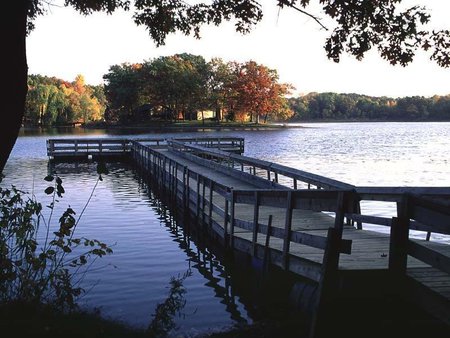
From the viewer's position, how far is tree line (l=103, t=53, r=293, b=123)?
Result: 10794 cm

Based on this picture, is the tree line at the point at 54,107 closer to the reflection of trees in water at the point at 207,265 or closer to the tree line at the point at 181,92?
the tree line at the point at 181,92

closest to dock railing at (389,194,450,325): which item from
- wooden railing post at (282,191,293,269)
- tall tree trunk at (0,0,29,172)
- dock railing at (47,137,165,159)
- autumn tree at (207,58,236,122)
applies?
wooden railing post at (282,191,293,269)

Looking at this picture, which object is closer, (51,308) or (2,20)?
(2,20)

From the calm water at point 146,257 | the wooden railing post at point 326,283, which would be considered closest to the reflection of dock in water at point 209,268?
the calm water at point 146,257

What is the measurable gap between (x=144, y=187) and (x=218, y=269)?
1636cm

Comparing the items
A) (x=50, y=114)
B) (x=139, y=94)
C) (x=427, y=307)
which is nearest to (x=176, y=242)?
(x=427, y=307)

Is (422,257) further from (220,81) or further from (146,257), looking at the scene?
(220,81)

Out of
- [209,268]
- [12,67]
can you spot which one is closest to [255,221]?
[209,268]

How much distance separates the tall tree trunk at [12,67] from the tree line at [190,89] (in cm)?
10169

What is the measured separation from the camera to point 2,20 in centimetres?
483

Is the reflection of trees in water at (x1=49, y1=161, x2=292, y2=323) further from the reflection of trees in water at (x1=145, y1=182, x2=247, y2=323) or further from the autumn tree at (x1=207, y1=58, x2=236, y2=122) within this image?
the autumn tree at (x1=207, y1=58, x2=236, y2=122)

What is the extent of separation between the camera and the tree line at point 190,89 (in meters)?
108

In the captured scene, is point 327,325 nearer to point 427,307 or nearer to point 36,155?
point 427,307

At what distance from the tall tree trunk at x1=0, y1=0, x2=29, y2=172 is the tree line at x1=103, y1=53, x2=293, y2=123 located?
10169 centimetres
